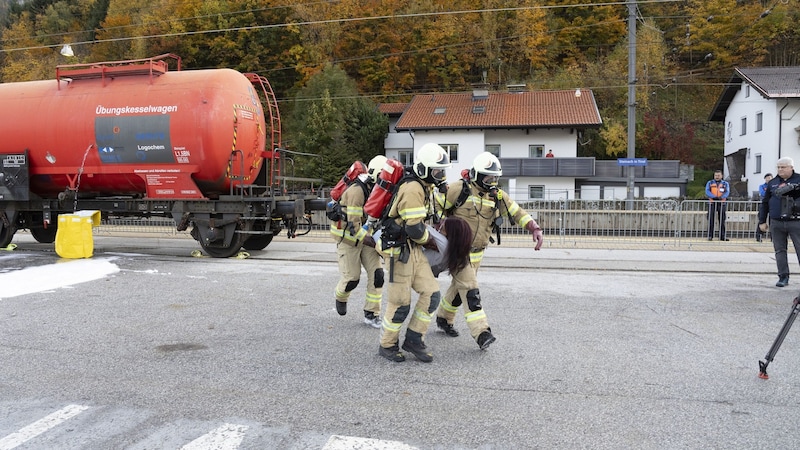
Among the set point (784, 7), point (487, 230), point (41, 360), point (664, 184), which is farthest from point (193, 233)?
point (784, 7)

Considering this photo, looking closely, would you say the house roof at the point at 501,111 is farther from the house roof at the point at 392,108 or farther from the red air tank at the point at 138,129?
the red air tank at the point at 138,129

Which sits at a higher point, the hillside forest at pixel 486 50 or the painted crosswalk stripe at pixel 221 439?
the hillside forest at pixel 486 50

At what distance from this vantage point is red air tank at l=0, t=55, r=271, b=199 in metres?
11.2

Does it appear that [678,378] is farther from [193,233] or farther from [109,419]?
[193,233]

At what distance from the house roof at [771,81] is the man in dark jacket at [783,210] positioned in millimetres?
27857

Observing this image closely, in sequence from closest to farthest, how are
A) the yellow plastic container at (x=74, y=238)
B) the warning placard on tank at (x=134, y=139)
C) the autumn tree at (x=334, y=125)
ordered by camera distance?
1. the warning placard on tank at (x=134, y=139)
2. the yellow plastic container at (x=74, y=238)
3. the autumn tree at (x=334, y=125)

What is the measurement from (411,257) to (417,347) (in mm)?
816

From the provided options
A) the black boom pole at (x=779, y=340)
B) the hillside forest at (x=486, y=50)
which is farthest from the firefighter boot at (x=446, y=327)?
the hillside forest at (x=486, y=50)

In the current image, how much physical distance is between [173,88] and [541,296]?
7.97 m

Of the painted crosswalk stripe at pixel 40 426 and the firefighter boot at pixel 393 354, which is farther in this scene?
the firefighter boot at pixel 393 354

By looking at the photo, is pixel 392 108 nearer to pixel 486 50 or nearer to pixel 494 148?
pixel 494 148

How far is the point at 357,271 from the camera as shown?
6641 mm

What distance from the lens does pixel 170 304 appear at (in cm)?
776

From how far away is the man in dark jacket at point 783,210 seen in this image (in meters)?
8.48
